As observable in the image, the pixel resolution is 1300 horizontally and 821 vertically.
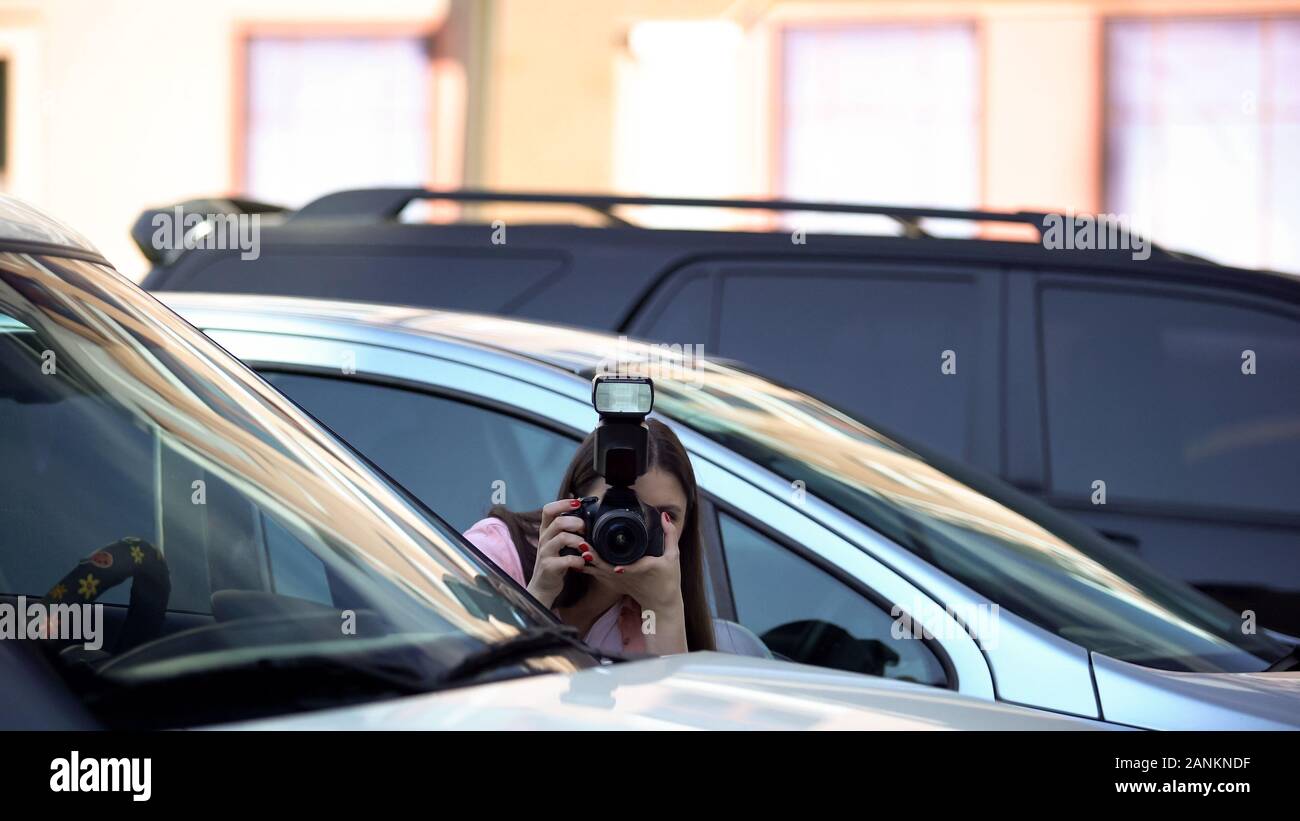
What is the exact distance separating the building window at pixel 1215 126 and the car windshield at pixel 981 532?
7.12 metres

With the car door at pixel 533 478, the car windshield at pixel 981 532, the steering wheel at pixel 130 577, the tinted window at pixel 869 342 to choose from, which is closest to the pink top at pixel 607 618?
the car door at pixel 533 478

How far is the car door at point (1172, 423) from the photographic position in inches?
161

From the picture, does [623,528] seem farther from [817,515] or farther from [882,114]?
[882,114]

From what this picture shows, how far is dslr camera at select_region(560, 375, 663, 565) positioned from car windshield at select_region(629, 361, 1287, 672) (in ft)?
1.47

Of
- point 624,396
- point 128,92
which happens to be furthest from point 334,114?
point 624,396

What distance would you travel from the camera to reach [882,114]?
33.3 feet

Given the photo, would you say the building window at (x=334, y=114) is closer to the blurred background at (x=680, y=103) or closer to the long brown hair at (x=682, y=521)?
Answer: the blurred background at (x=680, y=103)

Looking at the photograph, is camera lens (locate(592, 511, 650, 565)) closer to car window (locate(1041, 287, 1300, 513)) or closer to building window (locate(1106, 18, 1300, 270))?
car window (locate(1041, 287, 1300, 513))

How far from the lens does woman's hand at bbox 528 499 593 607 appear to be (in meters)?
2.38

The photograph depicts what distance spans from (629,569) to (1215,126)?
8507 mm

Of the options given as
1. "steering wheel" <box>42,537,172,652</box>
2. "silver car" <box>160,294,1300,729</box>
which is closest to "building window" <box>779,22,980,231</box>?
"silver car" <box>160,294,1300,729</box>
